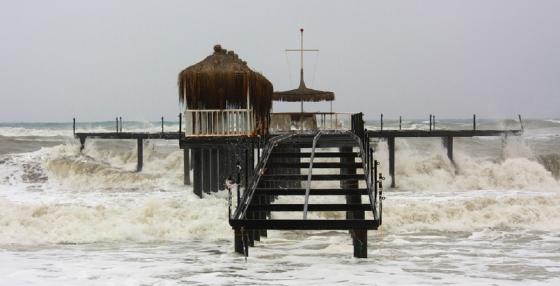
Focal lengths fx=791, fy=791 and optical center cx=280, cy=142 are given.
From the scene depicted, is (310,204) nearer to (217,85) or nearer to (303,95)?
(217,85)

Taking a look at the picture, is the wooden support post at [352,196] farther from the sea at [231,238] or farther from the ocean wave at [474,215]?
the ocean wave at [474,215]

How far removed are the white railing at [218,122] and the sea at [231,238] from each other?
7.46 ft

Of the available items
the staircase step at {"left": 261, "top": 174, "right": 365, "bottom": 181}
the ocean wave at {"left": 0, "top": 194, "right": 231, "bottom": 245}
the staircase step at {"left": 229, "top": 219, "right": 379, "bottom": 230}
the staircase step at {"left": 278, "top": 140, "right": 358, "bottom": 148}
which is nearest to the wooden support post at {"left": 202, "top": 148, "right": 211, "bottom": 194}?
the ocean wave at {"left": 0, "top": 194, "right": 231, "bottom": 245}

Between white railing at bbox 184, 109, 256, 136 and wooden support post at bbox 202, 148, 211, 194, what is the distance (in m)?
0.95

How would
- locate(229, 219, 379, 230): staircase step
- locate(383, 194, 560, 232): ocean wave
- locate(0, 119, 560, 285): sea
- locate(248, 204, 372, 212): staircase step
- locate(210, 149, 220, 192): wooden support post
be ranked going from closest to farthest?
locate(0, 119, 560, 285): sea → locate(229, 219, 379, 230): staircase step → locate(248, 204, 372, 212): staircase step → locate(383, 194, 560, 232): ocean wave → locate(210, 149, 220, 192): wooden support post

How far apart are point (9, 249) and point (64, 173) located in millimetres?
21929

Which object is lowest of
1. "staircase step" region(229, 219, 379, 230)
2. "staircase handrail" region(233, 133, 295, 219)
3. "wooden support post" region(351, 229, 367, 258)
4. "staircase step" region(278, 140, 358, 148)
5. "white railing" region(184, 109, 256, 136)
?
"wooden support post" region(351, 229, 367, 258)

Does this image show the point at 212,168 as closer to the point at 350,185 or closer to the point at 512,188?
the point at 350,185

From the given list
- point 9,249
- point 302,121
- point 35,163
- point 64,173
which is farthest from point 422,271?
point 35,163

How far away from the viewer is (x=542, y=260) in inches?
681

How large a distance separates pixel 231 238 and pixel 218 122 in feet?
18.0

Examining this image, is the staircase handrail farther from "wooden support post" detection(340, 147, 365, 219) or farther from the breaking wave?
the breaking wave

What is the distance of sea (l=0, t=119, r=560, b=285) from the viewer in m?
15.1

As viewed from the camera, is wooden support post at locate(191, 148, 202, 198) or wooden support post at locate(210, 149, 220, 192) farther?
wooden support post at locate(210, 149, 220, 192)
